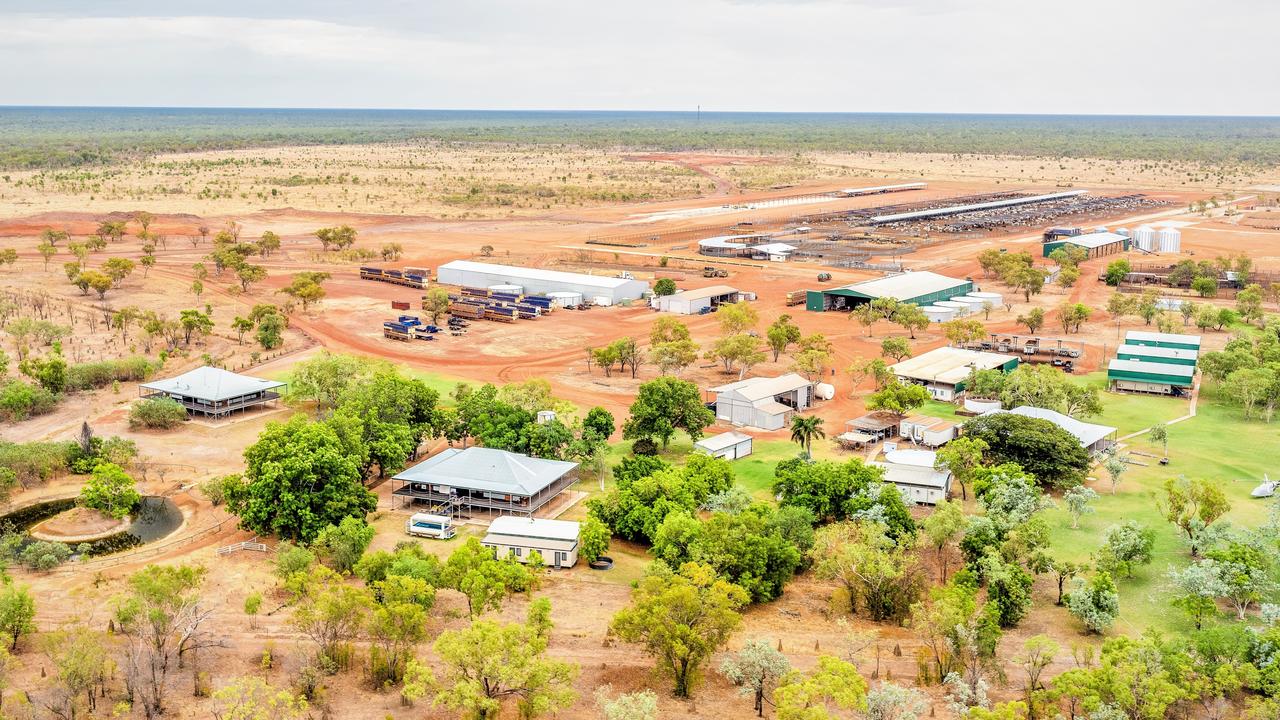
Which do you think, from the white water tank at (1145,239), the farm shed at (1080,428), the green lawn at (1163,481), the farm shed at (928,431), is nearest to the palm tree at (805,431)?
the farm shed at (928,431)

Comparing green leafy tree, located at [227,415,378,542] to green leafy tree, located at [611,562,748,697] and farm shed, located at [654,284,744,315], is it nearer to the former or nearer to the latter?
green leafy tree, located at [611,562,748,697]

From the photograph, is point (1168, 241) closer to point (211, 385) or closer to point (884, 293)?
point (884, 293)

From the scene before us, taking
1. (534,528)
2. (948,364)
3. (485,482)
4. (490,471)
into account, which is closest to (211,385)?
(490,471)

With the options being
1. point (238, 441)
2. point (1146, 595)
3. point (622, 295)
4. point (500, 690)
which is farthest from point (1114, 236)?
point (500, 690)

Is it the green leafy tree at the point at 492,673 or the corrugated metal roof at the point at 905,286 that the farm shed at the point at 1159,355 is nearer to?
the corrugated metal roof at the point at 905,286

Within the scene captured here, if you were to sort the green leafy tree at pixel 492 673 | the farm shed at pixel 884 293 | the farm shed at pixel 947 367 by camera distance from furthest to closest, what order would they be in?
the farm shed at pixel 884 293, the farm shed at pixel 947 367, the green leafy tree at pixel 492 673

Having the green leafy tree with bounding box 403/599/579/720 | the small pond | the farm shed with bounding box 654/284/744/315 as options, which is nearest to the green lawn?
the green leafy tree with bounding box 403/599/579/720
